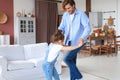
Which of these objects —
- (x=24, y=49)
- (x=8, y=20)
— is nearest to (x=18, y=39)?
(x=8, y=20)

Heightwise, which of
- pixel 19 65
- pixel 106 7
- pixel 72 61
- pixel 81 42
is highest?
pixel 106 7

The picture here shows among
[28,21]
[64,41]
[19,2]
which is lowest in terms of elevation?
[64,41]

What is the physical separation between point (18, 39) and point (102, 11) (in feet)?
14.6

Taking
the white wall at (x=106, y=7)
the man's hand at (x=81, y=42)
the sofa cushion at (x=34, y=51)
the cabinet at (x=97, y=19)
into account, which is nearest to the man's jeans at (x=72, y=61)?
the man's hand at (x=81, y=42)

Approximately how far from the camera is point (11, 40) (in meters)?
9.07

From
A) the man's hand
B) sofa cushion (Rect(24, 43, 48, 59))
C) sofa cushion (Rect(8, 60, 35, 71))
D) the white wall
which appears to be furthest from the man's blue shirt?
the white wall

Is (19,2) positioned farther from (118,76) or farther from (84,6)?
(118,76)

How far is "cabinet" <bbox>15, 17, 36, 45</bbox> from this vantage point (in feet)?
29.7

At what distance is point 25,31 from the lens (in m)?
→ 9.20

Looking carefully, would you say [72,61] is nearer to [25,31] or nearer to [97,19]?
[25,31]

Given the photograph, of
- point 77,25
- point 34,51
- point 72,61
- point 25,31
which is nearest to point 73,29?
point 77,25

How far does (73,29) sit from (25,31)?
6.10 m

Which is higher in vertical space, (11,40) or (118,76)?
(11,40)

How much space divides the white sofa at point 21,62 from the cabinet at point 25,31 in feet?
14.2
